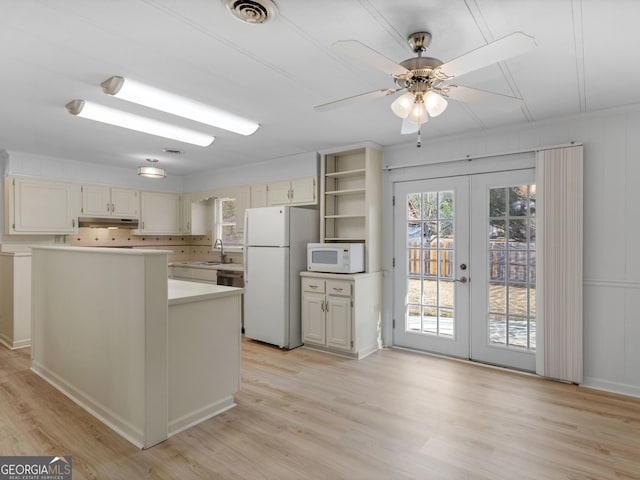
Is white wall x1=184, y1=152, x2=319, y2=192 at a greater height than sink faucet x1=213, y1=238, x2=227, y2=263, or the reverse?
white wall x1=184, y1=152, x2=319, y2=192

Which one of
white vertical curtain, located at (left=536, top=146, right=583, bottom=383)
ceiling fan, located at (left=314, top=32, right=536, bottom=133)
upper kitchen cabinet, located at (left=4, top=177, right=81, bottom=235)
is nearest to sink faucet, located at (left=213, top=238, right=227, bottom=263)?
upper kitchen cabinet, located at (left=4, top=177, right=81, bottom=235)

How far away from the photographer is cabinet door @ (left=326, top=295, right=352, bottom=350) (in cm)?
402

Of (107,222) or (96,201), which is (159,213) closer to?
(107,222)

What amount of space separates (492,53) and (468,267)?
2679 mm

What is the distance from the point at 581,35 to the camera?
198cm

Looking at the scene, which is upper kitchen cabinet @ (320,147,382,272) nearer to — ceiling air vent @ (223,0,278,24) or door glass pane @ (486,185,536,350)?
door glass pane @ (486,185,536,350)

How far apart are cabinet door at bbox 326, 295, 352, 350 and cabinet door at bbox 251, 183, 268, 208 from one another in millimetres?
1763

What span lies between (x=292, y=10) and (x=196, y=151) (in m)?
3.23

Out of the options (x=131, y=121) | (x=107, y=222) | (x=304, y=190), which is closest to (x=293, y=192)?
(x=304, y=190)

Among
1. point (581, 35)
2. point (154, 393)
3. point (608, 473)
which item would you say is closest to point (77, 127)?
point (154, 393)

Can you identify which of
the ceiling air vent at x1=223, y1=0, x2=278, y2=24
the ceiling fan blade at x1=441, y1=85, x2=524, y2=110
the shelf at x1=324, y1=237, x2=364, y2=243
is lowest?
the shelf at x1=324, y1=237, x2=364, y2=243

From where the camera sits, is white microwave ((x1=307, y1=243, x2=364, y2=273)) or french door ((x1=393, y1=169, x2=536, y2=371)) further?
white microwave ((x1=307, y1=243, x2=364, y2=273))

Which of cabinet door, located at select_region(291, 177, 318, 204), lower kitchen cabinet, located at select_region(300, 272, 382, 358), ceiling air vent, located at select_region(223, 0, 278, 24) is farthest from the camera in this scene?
cabinet door, located at select_region(291, 177, 318, 204)

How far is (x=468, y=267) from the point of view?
153 inches
